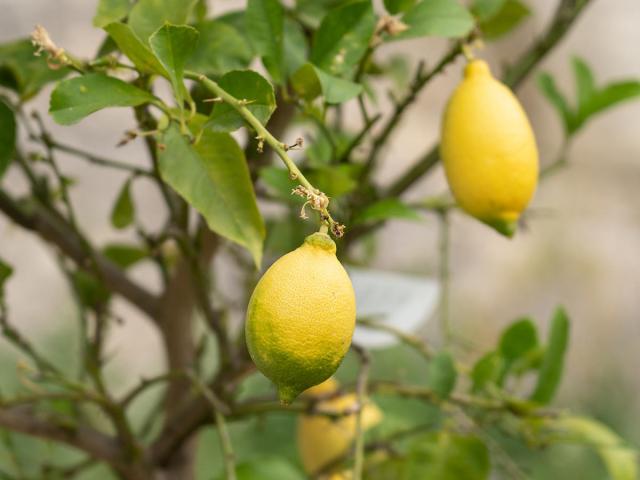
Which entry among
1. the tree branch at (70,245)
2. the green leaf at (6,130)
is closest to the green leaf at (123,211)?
the tree branch at (70,245)

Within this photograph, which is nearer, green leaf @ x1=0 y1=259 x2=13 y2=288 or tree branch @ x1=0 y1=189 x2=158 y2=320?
green leaf @ x1=0 y1=259 x2=13 y2=288

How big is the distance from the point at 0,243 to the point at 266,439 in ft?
4.92

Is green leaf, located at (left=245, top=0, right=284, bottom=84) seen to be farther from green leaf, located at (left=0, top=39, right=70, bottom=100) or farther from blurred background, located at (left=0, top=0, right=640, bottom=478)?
blurred background, located at (left=0, top=0, right=640, bottom=478)

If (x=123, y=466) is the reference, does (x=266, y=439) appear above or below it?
below

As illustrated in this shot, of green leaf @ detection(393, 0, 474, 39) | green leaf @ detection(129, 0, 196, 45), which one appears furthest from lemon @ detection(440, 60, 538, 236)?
green leaf @ detection(129, 0, 196, 45)

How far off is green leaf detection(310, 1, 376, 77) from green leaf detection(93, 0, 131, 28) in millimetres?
88

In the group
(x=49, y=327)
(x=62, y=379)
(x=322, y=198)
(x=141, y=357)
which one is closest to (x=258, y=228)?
(x=322, y=198)

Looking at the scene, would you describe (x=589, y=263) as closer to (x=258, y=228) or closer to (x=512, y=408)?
(x=512, y=408)

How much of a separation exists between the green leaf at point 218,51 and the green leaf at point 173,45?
9 cm

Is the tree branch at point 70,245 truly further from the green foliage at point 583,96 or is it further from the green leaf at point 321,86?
the green foliage at point 583,96

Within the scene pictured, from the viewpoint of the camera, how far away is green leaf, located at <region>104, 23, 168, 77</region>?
323 millimetres

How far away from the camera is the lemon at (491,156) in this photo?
0.40 meters

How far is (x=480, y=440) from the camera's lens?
57cm

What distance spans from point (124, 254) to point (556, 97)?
0.38 meters
